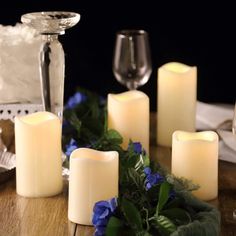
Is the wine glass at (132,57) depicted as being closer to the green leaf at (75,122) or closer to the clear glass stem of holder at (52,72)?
the green leaf at (75,122)

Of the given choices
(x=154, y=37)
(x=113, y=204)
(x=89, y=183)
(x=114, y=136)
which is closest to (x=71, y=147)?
(x=114, y=136)

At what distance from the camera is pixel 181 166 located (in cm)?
173

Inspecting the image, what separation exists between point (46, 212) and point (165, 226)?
298mm

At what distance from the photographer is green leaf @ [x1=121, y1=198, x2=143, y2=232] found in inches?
56.4

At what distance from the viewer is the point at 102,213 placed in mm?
1458

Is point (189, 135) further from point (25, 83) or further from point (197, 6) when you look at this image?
point (197, 6)

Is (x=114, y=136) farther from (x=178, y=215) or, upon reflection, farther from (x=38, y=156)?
(x=178, y=215)

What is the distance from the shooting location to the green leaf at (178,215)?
148 centimetres

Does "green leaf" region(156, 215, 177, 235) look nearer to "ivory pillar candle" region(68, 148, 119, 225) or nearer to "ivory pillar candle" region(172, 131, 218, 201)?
"ivory pillar candle" region(68, 148, 119, 225)

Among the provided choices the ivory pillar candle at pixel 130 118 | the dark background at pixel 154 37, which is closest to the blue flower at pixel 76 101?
the ivory pillar candle at pixel 130 118

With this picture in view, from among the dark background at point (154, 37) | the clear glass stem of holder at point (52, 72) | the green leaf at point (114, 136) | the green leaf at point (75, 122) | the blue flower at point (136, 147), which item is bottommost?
the dark background at point (154, 37)

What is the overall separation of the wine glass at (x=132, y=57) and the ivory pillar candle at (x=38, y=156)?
52cm

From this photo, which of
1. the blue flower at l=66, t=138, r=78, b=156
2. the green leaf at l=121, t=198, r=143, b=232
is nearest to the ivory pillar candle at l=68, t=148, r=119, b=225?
the green leaf at l=121, t=198, r=143, b=232

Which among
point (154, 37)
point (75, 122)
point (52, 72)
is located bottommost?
point (154, 37)
